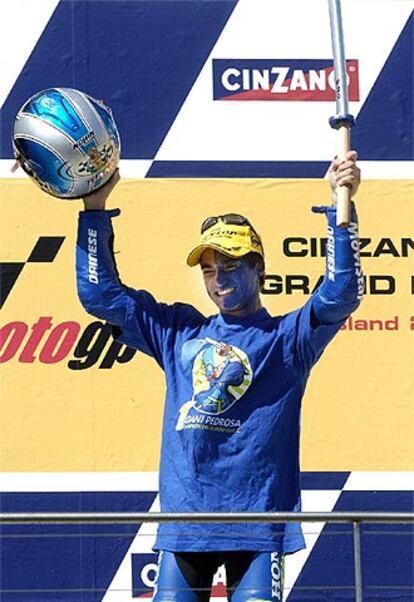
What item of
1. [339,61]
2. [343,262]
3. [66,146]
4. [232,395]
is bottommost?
[232,395]

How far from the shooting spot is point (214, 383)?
313 centimetres

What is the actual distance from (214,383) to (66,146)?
55cm

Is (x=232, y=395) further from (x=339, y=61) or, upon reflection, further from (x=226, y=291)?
(x=339, y=61)

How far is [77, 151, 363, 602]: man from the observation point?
10.1ft

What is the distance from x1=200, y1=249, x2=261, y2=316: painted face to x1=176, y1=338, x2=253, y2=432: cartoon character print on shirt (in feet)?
0.30

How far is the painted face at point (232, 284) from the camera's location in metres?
3.22

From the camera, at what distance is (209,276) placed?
3.27 m

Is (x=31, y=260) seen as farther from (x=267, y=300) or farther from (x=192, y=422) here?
(x=192, y=422)

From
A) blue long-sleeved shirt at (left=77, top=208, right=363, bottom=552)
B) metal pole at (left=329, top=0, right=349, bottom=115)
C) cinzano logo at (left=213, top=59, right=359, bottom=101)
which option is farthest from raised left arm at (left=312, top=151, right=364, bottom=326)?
cinzano logo at (left=213, top=59, right=359, bottom=101)

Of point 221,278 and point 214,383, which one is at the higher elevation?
point 221,278

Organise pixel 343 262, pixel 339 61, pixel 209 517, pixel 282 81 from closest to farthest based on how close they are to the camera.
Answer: pixel 209 517
pixel 343 262
pixel 339 61
pixel 282 81

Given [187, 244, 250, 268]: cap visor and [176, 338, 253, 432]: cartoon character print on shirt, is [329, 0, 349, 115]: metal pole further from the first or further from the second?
[176, 338, 253, 432]: cartoon character print on shirt

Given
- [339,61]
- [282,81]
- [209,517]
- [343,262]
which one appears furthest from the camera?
[282,81]

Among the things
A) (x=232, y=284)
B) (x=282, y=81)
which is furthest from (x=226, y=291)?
(x=282, y=81)
